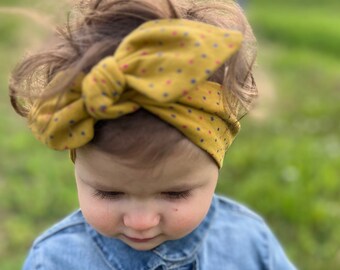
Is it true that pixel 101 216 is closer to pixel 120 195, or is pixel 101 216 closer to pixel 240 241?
pixel 120 195

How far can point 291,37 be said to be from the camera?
31.1 ft

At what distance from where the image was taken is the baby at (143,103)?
1603mm

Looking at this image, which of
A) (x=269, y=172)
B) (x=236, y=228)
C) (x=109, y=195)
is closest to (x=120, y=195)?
(x=109, y=195)

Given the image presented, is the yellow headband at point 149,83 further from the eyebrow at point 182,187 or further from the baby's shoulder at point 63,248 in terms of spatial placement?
the baby's shoulder at point 63,248

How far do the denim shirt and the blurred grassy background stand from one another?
2.11ft

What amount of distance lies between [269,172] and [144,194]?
9.02 feet

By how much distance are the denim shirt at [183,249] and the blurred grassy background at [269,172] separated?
0.64 m

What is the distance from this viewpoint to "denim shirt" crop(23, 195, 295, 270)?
207cm

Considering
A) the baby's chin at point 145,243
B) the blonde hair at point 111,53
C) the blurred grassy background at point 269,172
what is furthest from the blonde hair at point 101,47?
the baby's chin at point 145,243

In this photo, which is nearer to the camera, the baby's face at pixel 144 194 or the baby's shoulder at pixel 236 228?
the baby's face at pixel 144 194

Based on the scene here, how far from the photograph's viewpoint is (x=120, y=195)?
1.80 metres

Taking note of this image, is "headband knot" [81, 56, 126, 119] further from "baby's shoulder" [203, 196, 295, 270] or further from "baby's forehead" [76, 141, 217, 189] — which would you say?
"baby's shoulder" [203, 196, 295, 270]

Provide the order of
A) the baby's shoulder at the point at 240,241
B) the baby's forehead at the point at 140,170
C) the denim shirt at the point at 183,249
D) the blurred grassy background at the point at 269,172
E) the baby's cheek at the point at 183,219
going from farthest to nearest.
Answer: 1. the blurred grassy background at the point at 269,172
2. the baby's shoulder at the point at 240,241
3. the denim shirt at the point at 183,249
4. the baby's cheek at the point at 183,219
5. the baby's forehead at the point at 140,170

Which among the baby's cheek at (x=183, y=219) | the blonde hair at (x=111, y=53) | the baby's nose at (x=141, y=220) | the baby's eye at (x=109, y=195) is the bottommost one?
the baby's cheek at (x=183, y=219)
